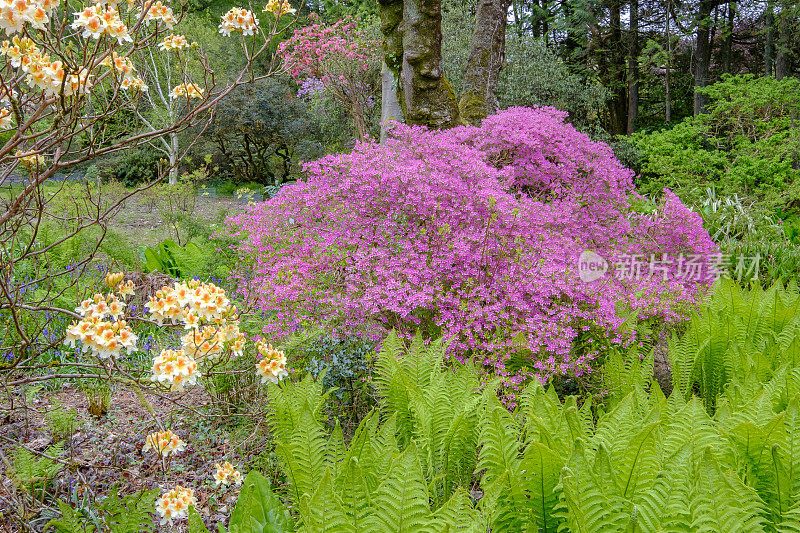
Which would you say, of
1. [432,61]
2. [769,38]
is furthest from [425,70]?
[769,38]

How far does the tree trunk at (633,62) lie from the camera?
13078 millimetres

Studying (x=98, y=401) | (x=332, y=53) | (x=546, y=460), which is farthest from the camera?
(x=332, y=53)

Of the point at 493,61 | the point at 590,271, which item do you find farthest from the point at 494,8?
the point at 590,271

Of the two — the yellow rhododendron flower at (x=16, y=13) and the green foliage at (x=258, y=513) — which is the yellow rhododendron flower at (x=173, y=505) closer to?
the green foliage at (x=258, y=513)

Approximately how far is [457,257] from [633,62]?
1225 cm

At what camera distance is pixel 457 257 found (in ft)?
11.4

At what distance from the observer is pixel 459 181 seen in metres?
3.79

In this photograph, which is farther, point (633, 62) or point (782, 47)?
point (633, 62)

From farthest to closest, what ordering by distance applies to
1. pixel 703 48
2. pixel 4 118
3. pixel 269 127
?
1. pixel 269 127
2. pixel 703 48
3. pixel 4 118

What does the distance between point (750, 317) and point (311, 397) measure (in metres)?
2.95

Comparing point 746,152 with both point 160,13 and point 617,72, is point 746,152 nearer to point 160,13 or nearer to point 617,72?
point 617,72

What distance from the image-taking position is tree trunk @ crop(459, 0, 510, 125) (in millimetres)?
6578

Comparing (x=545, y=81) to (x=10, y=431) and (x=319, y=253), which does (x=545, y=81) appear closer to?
(x=319, y=253)

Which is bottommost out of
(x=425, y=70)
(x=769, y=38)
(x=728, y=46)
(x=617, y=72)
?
(x=425, y=70)
